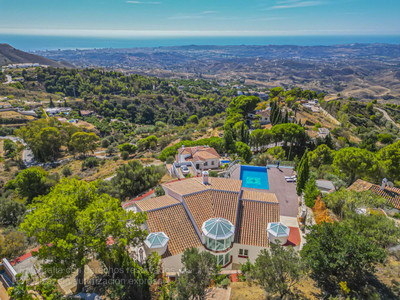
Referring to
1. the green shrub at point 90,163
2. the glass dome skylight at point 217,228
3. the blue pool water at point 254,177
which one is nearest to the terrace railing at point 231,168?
the blue pool water at point 254,177

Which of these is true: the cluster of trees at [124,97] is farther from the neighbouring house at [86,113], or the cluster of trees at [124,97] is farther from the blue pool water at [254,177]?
the blue pool water at [254,177]

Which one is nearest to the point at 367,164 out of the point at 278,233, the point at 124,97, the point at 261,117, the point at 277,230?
the point at 277,230

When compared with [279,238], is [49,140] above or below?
below

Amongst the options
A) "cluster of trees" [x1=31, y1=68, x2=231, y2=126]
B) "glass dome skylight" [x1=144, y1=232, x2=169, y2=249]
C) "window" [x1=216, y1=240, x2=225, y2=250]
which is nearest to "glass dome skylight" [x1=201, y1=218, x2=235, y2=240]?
"window" [x1=216, y1=240, x2=225, y2=250]

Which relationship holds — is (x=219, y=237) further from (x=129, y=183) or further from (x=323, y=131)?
(x=323, y=131)

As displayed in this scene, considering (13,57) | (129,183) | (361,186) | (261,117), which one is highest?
(13,57)

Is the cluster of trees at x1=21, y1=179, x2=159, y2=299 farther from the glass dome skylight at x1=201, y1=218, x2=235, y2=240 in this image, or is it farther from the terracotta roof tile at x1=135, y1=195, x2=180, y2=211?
the terracotta roof tile at x1=135, y1=195, x2=180, y2=211

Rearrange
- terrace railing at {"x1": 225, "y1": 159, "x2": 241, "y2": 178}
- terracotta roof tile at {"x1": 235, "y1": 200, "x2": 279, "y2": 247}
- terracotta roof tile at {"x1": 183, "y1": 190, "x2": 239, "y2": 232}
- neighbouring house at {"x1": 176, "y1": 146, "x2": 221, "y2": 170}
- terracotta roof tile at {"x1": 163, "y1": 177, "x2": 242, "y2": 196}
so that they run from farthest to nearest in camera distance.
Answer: neighbouring house at {"x1": 176, "y1": 146, "x2": 221, "y2": 170} < terrace railing at {"x1": 225, "y1": 159, "x2": 241, "y2": 178} < terracotta roof tile at {"x1": 163, "y1": 177, "x2": 242, "y2": 196} < terracotta roof tile at {"x1": 183, "y1": 190, "x2": 239, "y2": 232} < terracotta roof tile at {"x1": 235, "y1": 200, "x2": 279, "y2": 247}

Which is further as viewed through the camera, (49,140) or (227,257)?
(49,140)
